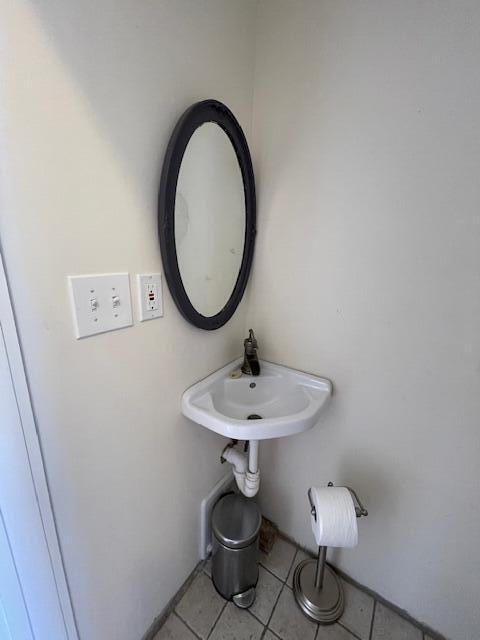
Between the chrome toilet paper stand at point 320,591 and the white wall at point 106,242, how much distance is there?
1.78 ft

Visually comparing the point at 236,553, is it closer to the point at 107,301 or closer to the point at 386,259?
the point at 107,301

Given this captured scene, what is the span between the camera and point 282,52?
2.95 feet

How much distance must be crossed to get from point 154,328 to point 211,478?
755mm

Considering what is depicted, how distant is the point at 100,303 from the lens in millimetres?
594

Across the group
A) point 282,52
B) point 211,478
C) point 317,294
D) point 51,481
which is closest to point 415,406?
point 317,294

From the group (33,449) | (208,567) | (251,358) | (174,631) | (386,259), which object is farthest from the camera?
(208,567)

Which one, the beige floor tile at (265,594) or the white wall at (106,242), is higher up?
the white wall at (106,242)

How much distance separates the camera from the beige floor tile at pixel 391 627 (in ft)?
3.12

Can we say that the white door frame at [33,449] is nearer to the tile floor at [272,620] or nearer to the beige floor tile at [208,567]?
the tile floor at [272,620]

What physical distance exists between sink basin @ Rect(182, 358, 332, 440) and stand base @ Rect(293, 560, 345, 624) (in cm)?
70

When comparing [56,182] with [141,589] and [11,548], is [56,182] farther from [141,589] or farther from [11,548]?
[141,589]

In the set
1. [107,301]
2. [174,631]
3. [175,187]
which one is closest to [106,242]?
[107,301]

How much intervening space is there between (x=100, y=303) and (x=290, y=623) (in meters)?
1.33

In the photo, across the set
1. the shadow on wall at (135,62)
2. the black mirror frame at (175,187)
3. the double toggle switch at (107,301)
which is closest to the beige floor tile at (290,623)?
the black mirror frame at (175,187)
